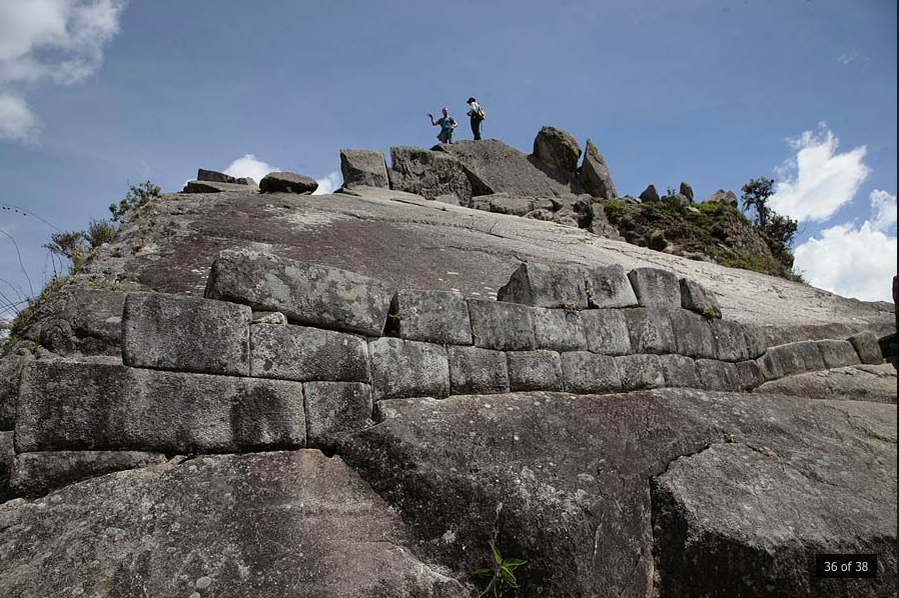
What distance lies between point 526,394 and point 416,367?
87 cm

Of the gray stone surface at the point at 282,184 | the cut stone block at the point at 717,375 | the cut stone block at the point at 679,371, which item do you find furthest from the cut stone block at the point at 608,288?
the gray stone surface at the point at 282,184

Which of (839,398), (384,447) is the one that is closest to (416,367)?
(384,447)

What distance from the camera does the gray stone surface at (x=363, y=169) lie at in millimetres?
13289

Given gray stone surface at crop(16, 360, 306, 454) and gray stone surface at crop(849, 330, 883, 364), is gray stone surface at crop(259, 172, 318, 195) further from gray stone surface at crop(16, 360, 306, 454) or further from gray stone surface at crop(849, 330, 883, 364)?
gray stone surface at crop(849, 330, 883, 364)

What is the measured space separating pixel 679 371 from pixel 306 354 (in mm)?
3372

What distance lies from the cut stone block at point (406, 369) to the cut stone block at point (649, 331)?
6.41 ft

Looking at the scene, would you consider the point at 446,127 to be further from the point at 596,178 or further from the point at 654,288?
the point at 654,288

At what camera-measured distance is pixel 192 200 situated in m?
8.02

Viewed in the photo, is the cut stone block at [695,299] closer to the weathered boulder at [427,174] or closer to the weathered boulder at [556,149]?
the weathered boulder at [427,174]

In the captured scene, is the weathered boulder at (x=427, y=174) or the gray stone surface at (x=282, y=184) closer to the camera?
the gray stone surface at (x=282, y=184)

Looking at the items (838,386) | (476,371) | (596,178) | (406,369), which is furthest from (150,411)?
(596,178)

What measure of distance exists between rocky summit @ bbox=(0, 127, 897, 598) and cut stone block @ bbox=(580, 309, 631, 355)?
0.07 feet

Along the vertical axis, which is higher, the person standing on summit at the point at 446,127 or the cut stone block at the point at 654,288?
the person standing on summit at the point at 446,127

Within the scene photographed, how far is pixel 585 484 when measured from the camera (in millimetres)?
3566
